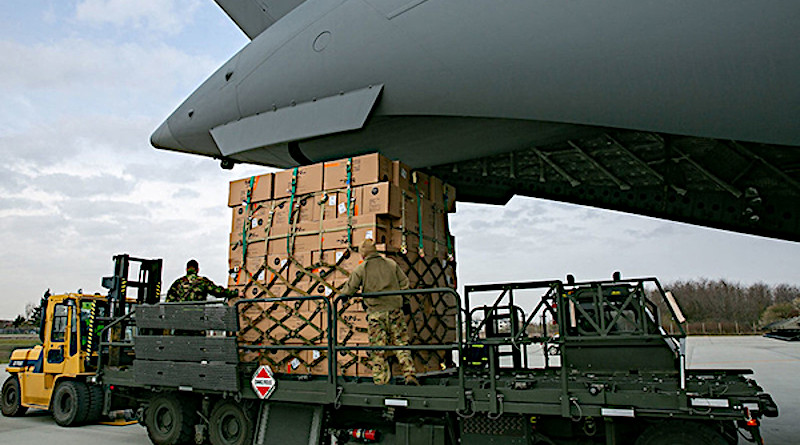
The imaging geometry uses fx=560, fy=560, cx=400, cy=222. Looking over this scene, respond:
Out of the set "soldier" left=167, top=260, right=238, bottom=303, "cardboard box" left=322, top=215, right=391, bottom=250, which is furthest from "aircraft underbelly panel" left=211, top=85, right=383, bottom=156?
"soldier" left=167, top=260, right=238, bottom=303

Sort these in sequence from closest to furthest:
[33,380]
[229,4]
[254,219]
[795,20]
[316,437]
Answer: [795,20], [316,437], [254,219], [229,4], [33,380]

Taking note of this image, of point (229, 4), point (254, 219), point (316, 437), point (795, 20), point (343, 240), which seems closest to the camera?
point (795, 20)

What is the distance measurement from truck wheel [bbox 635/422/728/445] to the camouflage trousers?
2145mm

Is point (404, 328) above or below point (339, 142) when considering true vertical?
below

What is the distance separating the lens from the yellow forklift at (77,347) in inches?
366

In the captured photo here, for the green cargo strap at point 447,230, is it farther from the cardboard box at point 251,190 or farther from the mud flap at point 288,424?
the mud flap at point 288,424

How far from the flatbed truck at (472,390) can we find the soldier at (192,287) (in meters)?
0.48

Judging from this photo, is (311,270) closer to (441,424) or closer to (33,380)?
(441,424)

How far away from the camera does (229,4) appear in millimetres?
9469

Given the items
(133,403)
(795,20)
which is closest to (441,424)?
(795,20)

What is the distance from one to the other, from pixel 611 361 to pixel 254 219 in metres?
4.84

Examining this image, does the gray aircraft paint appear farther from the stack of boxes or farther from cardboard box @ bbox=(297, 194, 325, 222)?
cardboard box @ bbox=(297, 194, 325, 222)

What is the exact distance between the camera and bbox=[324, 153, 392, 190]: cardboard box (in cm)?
612

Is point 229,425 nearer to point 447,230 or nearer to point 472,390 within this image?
point 472,390
